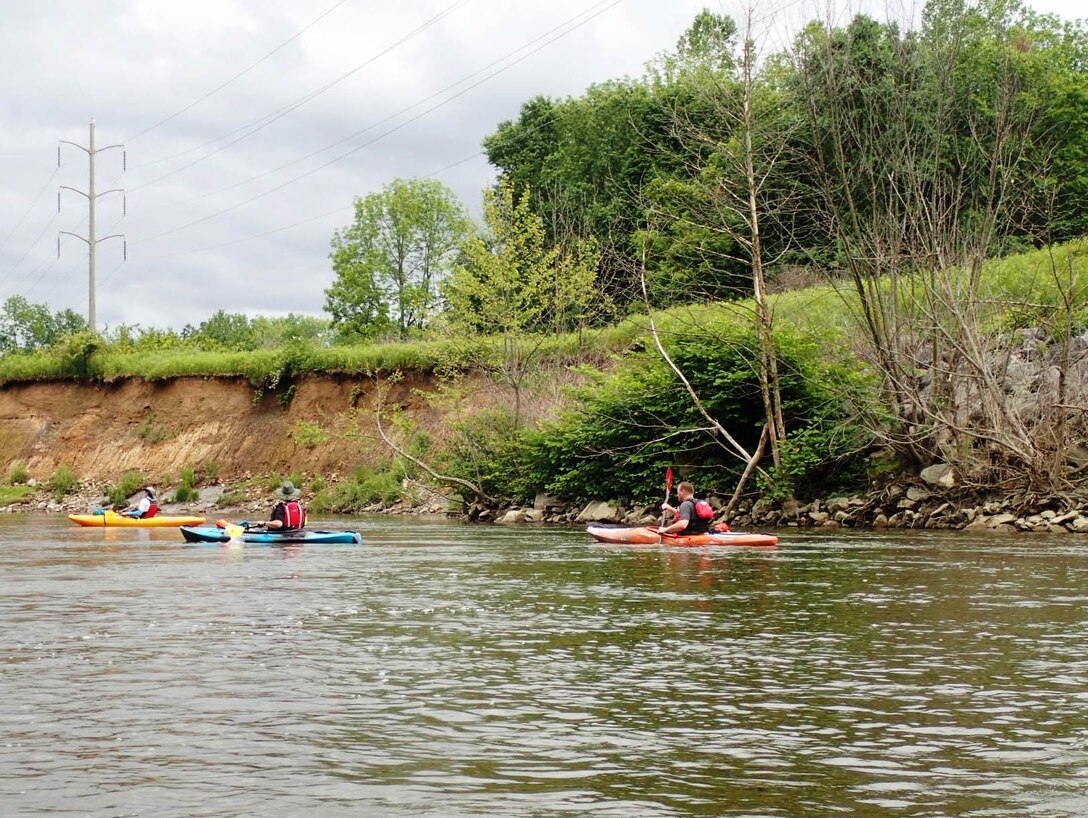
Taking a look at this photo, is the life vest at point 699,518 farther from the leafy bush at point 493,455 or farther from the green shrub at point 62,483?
the green shrub at point 62,483

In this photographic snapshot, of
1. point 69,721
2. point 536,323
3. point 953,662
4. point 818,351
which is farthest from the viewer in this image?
point 536,323

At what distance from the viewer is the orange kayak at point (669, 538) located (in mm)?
25500

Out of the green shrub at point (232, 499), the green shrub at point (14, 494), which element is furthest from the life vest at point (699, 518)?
the green shrub at point (14, 494)

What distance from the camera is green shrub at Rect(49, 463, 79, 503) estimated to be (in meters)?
57.4

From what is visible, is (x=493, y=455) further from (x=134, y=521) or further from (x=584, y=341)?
(x=134, y=521)

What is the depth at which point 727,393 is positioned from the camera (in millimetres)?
33812

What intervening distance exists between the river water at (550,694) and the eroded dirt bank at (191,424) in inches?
1350

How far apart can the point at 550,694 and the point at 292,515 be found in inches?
744

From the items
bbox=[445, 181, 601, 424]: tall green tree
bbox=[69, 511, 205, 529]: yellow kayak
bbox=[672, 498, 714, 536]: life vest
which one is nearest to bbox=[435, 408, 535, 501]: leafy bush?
bbox=[445, 181, 601, 424]: tall green tree

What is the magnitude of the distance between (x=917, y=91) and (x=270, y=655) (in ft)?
76.0

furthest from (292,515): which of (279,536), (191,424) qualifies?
(191,424)

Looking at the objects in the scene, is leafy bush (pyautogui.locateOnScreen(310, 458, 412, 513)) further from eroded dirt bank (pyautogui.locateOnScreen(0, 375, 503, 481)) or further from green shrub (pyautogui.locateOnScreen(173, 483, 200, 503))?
green shrub (pyautogui.locateOnScreen(173, 483, 200, 503))

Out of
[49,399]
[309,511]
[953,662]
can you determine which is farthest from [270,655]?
[49,399]

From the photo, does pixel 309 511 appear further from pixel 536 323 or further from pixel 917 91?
pixel 917 91
